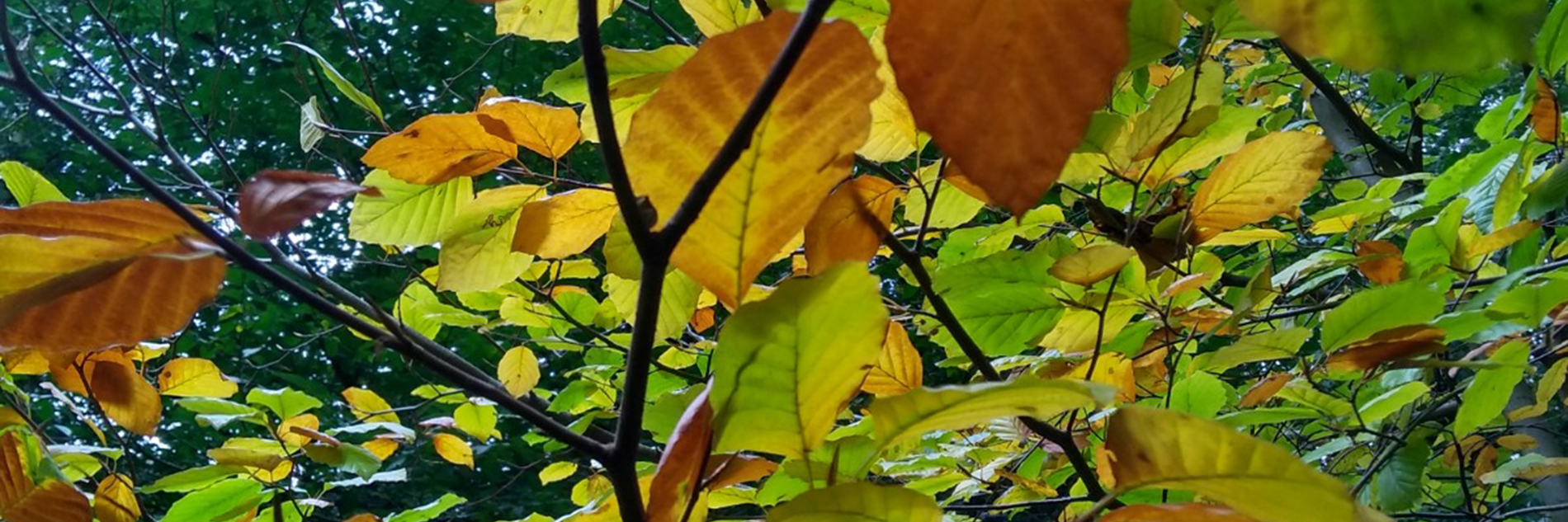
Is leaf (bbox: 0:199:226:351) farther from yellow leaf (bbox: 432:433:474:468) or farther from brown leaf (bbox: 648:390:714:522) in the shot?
yellow leaf (bbox: 432:433:474:468)

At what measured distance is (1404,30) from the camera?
18cm

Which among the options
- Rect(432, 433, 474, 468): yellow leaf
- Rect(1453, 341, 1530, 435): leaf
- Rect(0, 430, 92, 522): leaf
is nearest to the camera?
Rect(0, 430, 92, 522): leaf

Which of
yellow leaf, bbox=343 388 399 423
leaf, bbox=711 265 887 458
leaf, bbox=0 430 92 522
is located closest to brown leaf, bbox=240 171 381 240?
leaf, bbox=711 265 887 458

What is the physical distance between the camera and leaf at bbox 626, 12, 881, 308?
25 centimetres

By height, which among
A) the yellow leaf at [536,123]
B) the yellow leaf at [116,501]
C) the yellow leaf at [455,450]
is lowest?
→ the yellow leaf at [455,450]

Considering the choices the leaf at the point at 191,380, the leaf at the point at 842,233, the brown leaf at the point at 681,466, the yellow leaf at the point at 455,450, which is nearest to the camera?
the brown leaf at the point at 681,466

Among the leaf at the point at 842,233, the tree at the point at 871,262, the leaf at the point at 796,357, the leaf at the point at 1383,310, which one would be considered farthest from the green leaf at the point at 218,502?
the leaf at the point at 1383,310

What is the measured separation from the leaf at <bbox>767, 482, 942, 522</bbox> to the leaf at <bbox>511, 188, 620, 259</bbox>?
27 cm

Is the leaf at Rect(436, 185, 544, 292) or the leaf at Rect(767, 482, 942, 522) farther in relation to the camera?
the leaf at Rect(436, 185, 544, 292)

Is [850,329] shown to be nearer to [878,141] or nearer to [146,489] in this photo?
[878,141]

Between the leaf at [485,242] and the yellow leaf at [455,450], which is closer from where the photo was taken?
the leaf at [485,242]

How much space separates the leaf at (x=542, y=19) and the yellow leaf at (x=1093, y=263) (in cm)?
31

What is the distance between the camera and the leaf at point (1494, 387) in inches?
26.7

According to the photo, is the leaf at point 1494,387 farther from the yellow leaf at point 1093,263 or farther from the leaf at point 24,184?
the leaf at point 24,184
